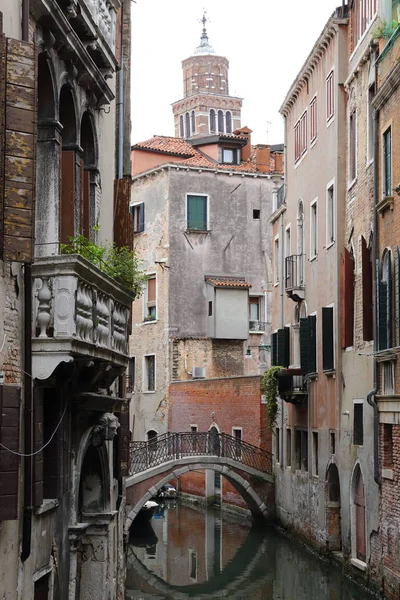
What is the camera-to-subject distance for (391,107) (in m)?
17.7

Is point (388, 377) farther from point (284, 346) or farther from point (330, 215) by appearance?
point (284, 346)

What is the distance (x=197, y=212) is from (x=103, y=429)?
2576cm

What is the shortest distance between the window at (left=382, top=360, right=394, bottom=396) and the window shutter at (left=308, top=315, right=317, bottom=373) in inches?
246

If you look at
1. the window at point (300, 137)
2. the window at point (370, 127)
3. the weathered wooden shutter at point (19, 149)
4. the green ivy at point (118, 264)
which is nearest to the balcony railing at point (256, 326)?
the window at point (300, 137)

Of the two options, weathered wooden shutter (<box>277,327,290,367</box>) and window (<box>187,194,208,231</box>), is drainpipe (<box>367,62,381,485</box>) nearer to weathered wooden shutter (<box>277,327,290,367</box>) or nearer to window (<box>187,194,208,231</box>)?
weathered wooden shutter (<box>277,327,290,367</box>)

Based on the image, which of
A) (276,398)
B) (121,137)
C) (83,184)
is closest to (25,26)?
(83,184)

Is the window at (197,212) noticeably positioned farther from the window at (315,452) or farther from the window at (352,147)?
the window at (352,147)

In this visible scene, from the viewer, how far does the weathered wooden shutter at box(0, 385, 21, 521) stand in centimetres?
865

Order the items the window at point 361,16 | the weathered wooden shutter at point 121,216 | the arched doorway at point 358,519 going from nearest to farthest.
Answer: the weathered wooden shutter at point 121,216 → the arched doorway at point 358,519 → the window at point 361,16

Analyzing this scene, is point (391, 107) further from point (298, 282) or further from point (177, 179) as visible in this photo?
point (177, 179)

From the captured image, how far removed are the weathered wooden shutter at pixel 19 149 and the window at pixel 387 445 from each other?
35.1 ft

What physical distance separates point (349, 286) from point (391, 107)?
443 centimetres

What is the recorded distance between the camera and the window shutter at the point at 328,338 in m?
22.7

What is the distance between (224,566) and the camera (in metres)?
24.1
